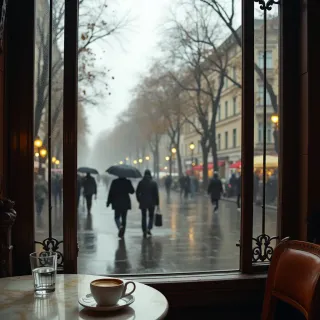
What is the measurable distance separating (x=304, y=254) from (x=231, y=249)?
22.3 feet

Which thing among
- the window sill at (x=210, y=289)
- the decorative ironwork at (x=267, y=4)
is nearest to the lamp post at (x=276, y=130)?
the decorative ironwork at (x=267, y=4)

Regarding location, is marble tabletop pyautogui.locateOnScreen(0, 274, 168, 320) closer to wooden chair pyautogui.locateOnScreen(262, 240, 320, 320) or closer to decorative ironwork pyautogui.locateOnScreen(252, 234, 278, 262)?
wooden chair pyautogui.locateOnScreen(262, 240, 320, 320)

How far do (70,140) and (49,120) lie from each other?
352 millimetres

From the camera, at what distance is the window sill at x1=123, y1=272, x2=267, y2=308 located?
10.4ft

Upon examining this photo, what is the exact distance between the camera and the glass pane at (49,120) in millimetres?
3373

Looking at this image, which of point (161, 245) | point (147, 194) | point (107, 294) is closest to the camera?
point (107, 294)

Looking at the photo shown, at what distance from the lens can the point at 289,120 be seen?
348cm

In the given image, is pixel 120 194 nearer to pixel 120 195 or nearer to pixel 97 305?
pixel 120 195

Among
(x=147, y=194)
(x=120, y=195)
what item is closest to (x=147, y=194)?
(x=147, y=194)

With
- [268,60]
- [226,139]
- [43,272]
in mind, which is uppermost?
[226,139]

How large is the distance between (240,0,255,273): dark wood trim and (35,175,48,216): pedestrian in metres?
1.65

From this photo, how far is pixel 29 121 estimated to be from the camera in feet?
10.6

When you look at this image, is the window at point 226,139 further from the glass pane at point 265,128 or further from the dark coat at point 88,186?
the glass pane at point 265,128

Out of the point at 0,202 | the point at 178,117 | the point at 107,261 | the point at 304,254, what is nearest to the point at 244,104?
the point at 304,254
